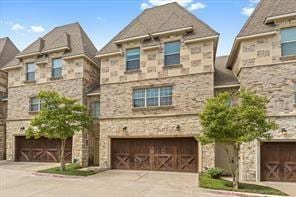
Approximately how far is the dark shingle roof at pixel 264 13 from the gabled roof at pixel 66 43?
12.0 m

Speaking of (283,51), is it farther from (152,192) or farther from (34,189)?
(34,189)

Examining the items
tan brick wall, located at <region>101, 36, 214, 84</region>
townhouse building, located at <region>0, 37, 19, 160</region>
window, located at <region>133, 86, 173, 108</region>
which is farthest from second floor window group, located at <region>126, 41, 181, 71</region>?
townhouse building, located at <region>0, 37, 19, 160</region>

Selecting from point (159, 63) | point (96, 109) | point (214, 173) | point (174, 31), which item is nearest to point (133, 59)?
point (159, 63)

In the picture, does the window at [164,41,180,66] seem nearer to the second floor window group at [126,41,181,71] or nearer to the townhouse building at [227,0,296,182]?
Answer: the second floor window group at [126,41,181,71]

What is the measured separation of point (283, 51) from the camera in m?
14.8

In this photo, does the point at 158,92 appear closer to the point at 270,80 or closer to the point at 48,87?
the point at 270,80

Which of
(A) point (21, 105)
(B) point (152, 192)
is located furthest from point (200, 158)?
(A) point (21, 105)

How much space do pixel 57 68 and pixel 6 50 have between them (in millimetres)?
9841

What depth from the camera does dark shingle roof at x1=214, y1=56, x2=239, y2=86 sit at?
16.9 m

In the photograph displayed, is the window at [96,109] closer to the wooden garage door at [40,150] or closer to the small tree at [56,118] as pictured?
the wooden garage door at [40,150]

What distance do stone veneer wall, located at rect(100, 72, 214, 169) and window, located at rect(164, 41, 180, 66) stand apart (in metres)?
1.19

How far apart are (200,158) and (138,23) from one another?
11006 millimetres

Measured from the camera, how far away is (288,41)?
14766 millimetres

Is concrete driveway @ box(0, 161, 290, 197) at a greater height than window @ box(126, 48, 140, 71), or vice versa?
window @ box(126, 48, 140, 71)
